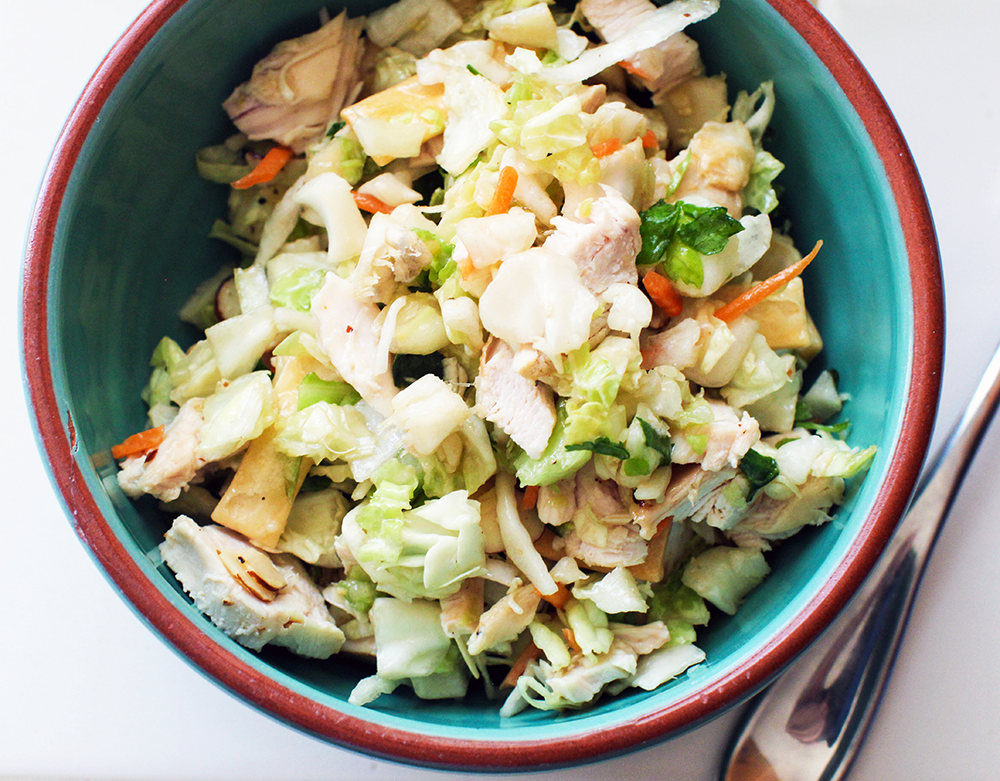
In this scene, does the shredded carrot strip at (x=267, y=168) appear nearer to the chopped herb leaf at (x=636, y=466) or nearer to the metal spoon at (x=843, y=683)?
the chopped herb leaf at (x=636, y=466)

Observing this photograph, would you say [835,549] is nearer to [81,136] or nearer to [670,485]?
[670,485]

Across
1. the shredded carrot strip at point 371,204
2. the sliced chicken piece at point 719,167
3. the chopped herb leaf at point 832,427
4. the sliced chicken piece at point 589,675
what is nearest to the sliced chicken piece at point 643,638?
the sliced chicken piece at point 589,675

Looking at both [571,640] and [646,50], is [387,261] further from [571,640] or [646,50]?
[571,640]

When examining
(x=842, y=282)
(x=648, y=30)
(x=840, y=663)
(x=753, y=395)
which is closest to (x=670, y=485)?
(x=753, y=395)

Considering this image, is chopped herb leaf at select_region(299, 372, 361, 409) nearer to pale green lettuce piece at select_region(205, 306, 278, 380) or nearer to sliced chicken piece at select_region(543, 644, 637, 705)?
pale green lettuce piece at select_region(205, 306, 278, 380)

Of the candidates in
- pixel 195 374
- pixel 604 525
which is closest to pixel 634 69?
pixel 604 525

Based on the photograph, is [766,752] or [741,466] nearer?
[741,466]
